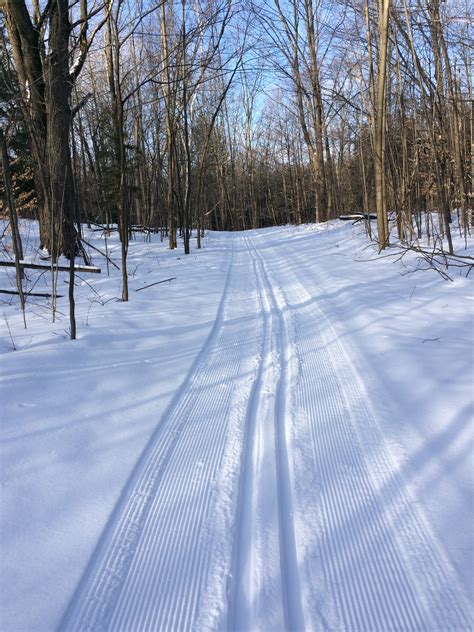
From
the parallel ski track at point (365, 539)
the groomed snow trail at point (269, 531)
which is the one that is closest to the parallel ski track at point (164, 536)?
the groomed snow trail at point (269, 531)

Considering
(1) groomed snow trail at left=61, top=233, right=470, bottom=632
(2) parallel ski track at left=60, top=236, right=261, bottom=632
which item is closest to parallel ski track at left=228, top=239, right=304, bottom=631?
(1) groomed snow trail at left=61, top=233, right=470, bottom=632

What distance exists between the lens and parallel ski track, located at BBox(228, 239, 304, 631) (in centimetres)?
171

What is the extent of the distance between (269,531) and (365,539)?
503 millimetres

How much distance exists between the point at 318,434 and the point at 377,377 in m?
1.20

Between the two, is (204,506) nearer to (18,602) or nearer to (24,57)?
(18,602)

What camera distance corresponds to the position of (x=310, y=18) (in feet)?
68.9

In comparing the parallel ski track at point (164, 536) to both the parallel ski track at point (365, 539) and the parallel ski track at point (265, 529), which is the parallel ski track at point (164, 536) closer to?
the parallel ski track at point (265, 529)

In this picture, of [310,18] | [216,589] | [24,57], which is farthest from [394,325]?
[310,18]

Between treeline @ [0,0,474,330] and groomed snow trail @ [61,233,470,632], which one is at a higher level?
treeline @ [0,0,474,330]

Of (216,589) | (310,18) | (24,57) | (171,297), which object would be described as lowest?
(216,589)

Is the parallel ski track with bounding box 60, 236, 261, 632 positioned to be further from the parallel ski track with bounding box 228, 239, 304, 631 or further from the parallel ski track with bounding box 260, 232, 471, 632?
the parallel ski track with bounding box 260, 232, 471, 632

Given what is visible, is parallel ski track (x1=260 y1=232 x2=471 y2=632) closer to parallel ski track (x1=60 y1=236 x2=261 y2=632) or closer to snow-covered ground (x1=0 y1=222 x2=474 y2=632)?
snow-covered ground (x1=0 y1=222 x2=474 y2=632)

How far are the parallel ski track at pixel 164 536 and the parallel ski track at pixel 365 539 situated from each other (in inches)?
22.2

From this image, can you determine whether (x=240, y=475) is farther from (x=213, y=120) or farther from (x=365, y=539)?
(x=213, y=120)
